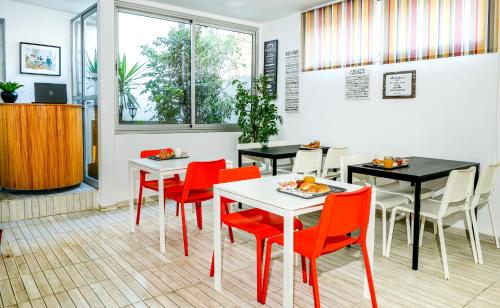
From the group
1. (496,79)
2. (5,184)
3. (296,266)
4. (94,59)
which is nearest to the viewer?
(296,266)

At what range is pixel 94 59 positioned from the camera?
490 cm

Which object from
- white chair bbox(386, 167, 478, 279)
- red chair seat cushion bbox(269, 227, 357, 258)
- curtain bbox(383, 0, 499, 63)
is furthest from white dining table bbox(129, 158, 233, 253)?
curtain bbox(383, 0, 499, 63)

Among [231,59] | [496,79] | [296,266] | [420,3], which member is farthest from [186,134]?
[496,79]

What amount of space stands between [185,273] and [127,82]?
9.54ft

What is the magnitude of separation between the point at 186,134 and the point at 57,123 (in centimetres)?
160

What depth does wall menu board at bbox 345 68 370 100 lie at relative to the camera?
4621mm

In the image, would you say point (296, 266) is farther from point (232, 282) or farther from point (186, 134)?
point (186, 134)

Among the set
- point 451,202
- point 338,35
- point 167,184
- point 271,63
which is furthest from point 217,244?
point 271,63

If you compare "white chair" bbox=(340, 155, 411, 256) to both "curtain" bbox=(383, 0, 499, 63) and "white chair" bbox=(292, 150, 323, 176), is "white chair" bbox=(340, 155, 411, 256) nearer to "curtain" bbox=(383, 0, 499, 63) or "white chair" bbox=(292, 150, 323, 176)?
"white chair" bbox=(292, 150, 323, 176)

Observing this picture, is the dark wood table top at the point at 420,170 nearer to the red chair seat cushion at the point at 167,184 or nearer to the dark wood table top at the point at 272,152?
the dark wood table top at the point at 272,152

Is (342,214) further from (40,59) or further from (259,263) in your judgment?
(40,59)

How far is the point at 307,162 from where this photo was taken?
4129mm

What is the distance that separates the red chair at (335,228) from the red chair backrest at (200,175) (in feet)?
3.84

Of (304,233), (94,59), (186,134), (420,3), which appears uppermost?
(420,3)
